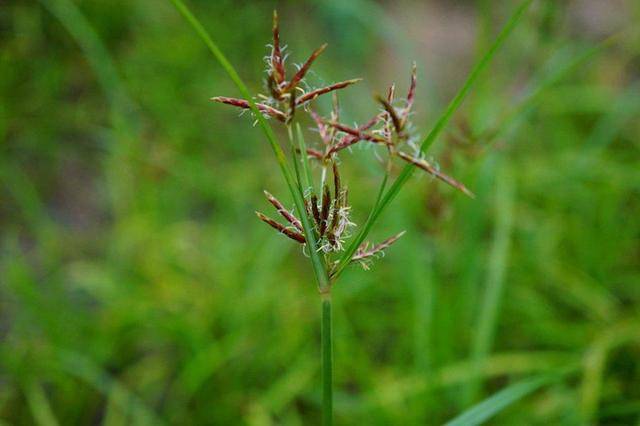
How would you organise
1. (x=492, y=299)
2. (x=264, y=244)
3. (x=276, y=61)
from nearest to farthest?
(x=276, y=61), (x=492, y=299), (x=264, y=244)

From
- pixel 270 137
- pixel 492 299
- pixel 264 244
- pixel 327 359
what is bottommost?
pixel 327 359

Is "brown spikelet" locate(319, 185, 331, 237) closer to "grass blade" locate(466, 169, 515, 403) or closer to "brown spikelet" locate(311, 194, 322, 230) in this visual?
"brown spikelet" locate(311, 194, 322, 230)

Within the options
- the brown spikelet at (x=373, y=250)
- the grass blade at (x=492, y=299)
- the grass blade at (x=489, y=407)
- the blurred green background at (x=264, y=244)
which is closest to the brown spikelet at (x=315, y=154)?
the brown spikelet at (x=373, y=250)

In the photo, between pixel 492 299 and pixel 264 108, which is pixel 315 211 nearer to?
pixel 264 108

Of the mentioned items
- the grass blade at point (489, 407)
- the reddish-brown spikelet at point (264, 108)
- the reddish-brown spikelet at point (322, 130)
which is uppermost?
the reddish-brown spikelet at point (322, 130)

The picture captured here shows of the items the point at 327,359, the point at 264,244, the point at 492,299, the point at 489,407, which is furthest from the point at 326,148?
the point at 264,244

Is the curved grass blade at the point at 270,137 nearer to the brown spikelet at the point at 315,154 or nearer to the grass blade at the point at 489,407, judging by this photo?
the brown spikelet at the point at 315,154

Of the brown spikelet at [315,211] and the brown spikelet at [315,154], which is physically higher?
the brown spikelet at [315,154]
